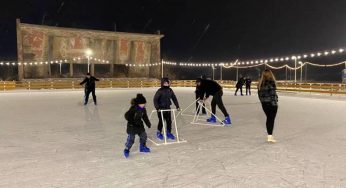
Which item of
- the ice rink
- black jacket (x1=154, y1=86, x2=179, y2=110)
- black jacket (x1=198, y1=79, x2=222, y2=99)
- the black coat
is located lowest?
the ice rink

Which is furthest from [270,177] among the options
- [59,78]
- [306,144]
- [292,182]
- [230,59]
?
[230,59]

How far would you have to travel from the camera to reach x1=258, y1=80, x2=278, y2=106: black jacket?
6.29 meters

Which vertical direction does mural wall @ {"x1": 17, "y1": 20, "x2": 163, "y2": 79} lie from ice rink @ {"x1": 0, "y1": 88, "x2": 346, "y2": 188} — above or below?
above

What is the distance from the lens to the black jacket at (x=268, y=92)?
247 inches

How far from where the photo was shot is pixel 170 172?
4.46 metres

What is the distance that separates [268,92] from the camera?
6297mm

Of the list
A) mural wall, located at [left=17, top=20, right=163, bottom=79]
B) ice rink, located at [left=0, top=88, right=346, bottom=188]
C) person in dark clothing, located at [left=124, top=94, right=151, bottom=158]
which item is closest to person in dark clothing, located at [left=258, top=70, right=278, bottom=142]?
ice rink, located at [left=0, top=88, right=346, bottom=188]

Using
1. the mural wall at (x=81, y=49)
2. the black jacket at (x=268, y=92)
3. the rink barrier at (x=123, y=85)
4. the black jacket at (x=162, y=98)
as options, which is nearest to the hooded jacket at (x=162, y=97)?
the black jacket at (x=162, y=98)

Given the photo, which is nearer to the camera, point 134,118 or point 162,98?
point 134,118

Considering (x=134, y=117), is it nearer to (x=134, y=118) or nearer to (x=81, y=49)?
(x=134, y=118)

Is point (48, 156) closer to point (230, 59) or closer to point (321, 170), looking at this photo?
point (321, 170)

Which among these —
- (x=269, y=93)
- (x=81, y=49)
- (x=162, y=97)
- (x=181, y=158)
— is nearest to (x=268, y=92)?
(x=269, y=93)

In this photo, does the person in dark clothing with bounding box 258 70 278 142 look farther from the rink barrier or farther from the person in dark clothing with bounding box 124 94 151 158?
the rink barrier

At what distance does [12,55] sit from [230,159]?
53.4 metres
